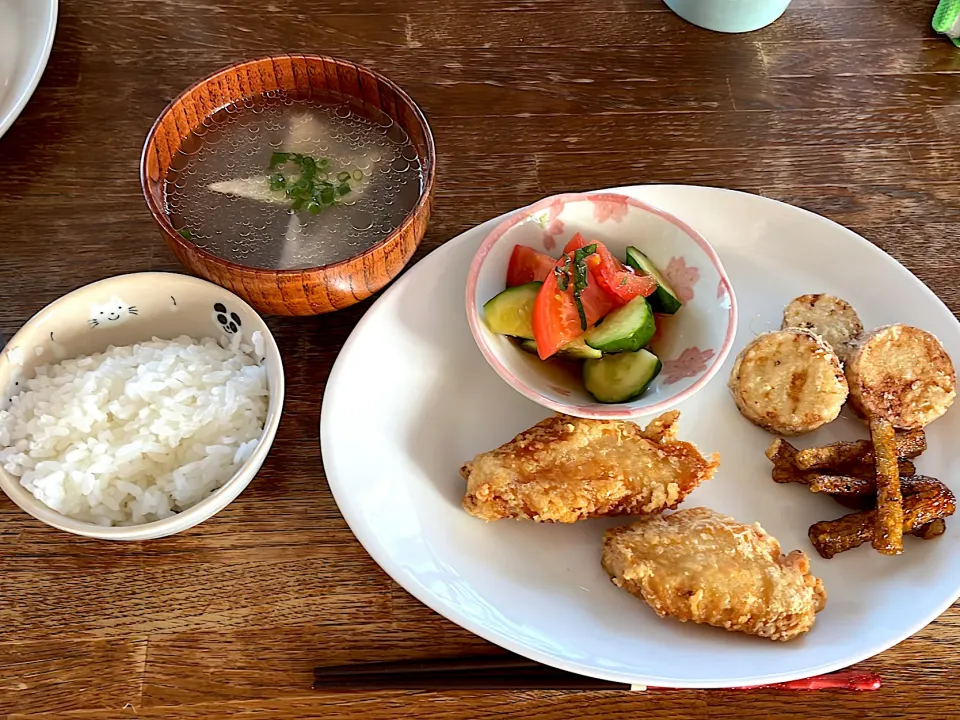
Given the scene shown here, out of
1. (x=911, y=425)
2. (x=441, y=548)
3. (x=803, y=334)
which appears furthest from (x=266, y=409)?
(x=911, y=425)

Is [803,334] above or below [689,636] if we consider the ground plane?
above

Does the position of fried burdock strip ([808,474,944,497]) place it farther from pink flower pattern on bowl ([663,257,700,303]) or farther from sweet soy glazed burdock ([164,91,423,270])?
sweet soy glazed burdock ([164,91,423,270])

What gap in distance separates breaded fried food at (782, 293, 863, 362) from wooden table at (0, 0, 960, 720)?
1.19 ft

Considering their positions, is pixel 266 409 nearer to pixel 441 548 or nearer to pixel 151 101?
pixel 441 548

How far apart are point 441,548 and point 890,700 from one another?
92cm

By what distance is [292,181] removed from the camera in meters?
1.85

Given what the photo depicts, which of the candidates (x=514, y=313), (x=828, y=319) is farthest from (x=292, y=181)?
(x=828, y=319)

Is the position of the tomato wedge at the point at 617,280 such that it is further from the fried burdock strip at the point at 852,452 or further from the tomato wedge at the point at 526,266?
the fried burdock strip at the point at 852,452

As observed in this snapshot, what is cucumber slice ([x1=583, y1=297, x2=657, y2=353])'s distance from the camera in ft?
5.57

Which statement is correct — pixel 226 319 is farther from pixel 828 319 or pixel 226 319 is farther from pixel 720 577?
pixel 828 319

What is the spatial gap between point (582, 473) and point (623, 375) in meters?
0.22

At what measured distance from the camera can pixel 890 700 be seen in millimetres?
1622

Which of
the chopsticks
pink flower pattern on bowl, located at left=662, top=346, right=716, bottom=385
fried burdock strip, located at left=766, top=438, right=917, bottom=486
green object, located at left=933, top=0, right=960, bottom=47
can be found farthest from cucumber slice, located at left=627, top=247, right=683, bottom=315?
green object, located at left=933, top=0, right=960, bottom=47

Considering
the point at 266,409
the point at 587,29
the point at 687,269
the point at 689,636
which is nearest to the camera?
the point at 689,636
